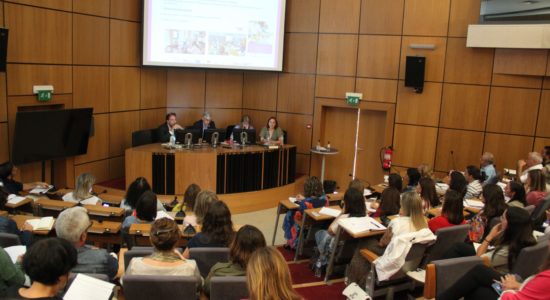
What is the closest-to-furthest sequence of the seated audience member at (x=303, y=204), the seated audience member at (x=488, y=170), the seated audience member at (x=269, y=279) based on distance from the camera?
the seated audience member at (x=269, y=279) < the seated audience member at (x=303, y=204) < the seated audience member at (x=488, y=170)

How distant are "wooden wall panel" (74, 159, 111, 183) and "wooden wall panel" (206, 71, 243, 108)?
2.61 metres

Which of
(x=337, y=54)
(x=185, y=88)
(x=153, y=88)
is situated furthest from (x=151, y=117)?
(x=337, y=54)

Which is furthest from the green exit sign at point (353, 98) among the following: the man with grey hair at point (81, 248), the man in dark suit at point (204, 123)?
the man with grey hair at point (81, 248)

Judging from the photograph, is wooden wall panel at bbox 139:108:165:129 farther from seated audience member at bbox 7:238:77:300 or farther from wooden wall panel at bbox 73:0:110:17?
seated audience member at bbox 7:238:77:300

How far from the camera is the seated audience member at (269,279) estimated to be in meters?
2.37

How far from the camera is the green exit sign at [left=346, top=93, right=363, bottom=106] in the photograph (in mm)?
9618

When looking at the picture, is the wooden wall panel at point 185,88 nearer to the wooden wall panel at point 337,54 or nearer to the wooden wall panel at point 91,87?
the wooden wall panel at point 91,87

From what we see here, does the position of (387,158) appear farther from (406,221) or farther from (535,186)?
(406,221)

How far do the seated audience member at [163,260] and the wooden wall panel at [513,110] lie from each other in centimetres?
702

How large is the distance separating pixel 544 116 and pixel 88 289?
7.82 metres

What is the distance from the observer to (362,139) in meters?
10.0

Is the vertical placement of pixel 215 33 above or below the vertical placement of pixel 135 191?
above

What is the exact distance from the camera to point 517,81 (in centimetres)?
838

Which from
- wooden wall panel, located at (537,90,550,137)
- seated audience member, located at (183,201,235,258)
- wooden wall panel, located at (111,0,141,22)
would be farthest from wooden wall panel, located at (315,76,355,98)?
seated audience member, located at (183,201,235,258)
